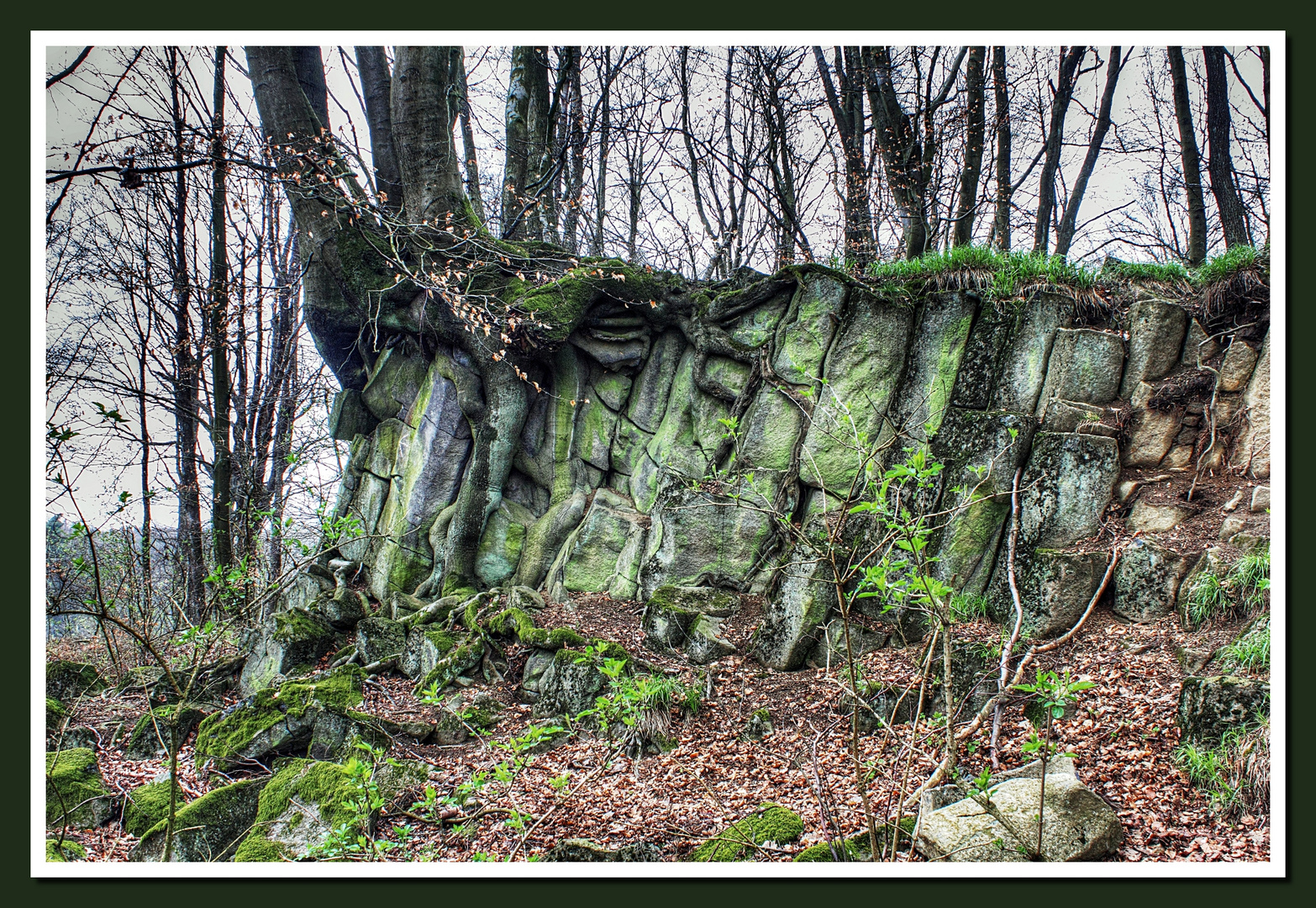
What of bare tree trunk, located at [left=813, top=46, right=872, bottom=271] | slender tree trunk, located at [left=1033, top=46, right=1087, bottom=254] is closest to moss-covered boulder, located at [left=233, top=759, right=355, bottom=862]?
bare tree trunk, located at [left=813, top=46, right=872, bottom=271]

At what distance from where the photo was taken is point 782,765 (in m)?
5.25

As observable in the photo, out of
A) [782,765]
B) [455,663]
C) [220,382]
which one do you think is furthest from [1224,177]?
[220,382]

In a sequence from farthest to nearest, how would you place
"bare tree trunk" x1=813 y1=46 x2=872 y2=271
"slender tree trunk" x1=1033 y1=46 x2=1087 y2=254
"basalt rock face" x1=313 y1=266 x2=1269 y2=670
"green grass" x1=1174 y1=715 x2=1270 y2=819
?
"bare tree trunk" x1=813 y1=46 x2=872 y2=271, "slender tree trunk" x1=1033 y1=46 x2=1087 y2=254, "basalt rock face" x1=313 y1=266 x2=1269 y2=670, "green grass" x1=1174 y1=715 x2=1270 y2=819

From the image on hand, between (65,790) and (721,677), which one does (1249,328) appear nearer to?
(721,677)

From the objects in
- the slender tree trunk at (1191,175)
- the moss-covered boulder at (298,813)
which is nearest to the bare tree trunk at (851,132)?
the slender tree trunk at (1191,175)

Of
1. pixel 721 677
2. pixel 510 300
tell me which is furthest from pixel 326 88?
pixel 721 677

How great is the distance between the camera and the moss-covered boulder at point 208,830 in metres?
4.56

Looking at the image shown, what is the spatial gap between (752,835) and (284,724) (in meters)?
4.58

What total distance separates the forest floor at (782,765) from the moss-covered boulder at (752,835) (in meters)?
0.08

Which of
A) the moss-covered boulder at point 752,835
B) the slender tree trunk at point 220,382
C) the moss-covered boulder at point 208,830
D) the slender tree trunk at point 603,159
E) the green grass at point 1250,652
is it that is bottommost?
the moss-covered boulder at point 208,830

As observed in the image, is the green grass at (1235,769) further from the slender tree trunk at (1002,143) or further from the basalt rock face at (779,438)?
the slender tree trunk at (1002,143)

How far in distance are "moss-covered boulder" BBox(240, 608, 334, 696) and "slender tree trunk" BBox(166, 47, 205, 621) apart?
314cm

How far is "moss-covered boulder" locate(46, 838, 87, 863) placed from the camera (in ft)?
13.5

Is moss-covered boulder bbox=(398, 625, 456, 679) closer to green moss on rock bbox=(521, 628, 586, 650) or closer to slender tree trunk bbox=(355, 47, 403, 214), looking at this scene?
green moss on rock bbox=(521, 628, 586, 650)
